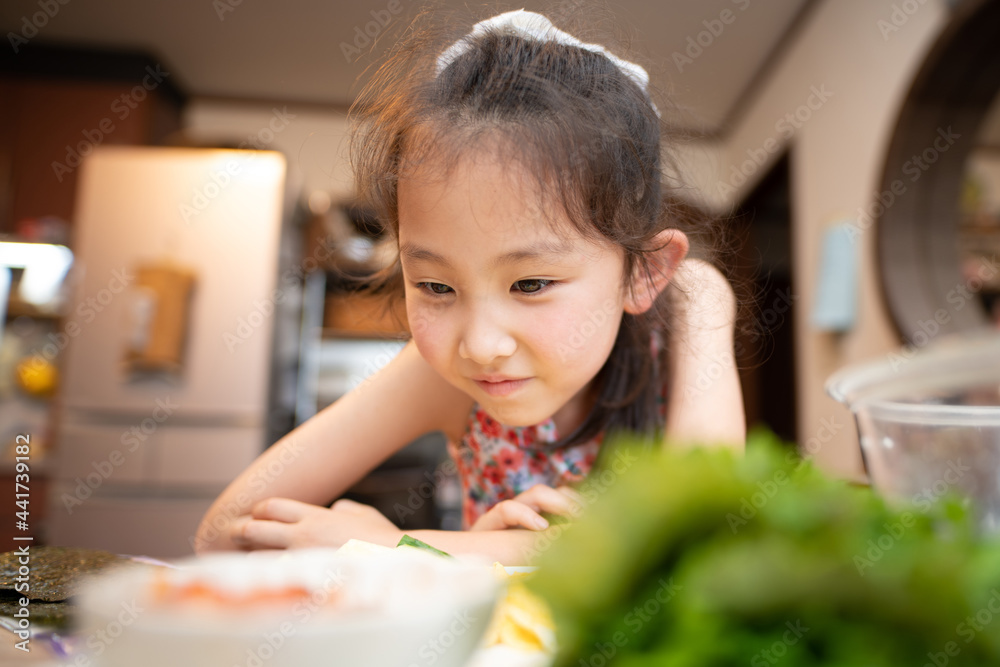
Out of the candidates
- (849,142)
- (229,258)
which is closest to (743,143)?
(849,142)

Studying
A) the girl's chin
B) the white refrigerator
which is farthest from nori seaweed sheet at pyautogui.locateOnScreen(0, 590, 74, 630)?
the white refrigerator

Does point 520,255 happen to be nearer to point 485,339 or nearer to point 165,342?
point 485,339

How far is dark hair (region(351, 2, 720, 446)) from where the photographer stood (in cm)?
66

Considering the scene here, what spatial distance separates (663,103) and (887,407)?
1.90 ft

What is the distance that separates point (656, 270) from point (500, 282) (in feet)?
0.80

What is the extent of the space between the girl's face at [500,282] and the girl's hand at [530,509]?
88mm

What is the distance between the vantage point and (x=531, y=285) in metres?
0.62

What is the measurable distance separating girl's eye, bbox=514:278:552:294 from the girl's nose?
0.13ft

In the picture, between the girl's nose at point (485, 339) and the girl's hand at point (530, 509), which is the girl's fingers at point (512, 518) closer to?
the girl's hand at point (530, 509)

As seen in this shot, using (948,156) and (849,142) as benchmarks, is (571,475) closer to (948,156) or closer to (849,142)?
(948,156)

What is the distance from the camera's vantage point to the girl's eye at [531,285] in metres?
0.62

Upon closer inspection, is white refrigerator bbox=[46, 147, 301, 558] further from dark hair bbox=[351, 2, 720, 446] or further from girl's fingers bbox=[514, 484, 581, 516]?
girl's fingers bbox=[514, 484, 581, 516]

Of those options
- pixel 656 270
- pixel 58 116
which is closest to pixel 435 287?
pixel 656 270

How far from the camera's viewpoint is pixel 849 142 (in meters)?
2.59
